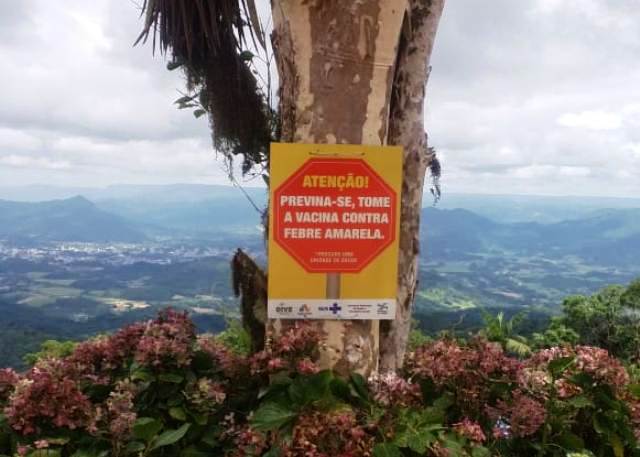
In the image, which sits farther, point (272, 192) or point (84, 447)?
point (272, 192)

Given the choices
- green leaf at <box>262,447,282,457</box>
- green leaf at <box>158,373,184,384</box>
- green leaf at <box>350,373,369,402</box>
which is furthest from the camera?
green leaf at <box>158,373,184,384</box>

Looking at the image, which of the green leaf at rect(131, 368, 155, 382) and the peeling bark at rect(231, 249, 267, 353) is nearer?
the green leaf at rect(131, 368, 155, 382)

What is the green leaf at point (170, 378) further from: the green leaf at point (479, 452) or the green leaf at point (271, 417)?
the green leaf at point (479, 452)

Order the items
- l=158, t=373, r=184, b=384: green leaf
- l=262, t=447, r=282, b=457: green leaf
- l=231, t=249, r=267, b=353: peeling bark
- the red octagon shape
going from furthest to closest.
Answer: l=231, t=249, r=267, b=353: peeling bark → the red octagon shape → l=158, t=373, r=184, b=384: green leaf → l=262, t=447, r=282, b=457: green leaf

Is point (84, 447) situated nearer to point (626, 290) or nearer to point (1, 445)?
point (1, 445)

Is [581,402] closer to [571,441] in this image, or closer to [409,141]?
[571,441]

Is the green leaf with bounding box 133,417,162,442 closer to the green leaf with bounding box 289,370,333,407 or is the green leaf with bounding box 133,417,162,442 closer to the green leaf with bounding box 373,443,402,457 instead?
the green leaf with bounding box 289,370,333,407

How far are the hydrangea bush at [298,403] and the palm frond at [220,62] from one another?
1.52m

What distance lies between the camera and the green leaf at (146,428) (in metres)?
1.97

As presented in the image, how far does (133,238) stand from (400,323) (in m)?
172

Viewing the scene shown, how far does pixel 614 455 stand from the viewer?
233cm

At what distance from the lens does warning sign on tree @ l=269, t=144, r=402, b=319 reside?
90.8 inches

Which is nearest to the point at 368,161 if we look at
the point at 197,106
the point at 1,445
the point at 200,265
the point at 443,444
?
the point at 443,444

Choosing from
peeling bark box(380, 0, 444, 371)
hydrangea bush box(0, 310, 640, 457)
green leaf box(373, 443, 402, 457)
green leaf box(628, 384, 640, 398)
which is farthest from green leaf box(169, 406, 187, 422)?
green leaf box(628, 384, 640, 398)
